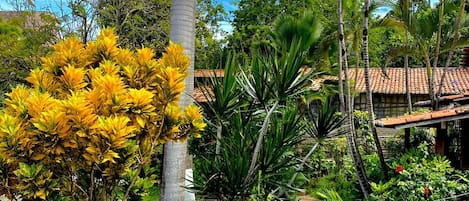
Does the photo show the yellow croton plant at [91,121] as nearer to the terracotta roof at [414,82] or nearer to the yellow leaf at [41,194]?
the yellow leaf at [41,194]

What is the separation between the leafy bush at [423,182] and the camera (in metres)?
6.96

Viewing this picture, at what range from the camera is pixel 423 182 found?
7.09 meters

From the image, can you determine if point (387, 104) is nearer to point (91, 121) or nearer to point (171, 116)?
point (171, 116)

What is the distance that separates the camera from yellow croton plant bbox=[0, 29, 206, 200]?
8.87 feet

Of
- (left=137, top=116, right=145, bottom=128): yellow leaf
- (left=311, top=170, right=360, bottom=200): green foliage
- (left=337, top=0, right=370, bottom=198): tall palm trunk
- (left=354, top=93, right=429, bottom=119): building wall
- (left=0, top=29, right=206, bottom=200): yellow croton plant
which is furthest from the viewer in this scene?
(left=354, top=93, right=429, bottom=119): building wall

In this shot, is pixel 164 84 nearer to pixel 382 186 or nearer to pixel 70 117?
pixel 70 117

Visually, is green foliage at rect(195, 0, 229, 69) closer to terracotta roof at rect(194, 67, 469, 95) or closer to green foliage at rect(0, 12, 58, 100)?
green foliage at rect(0, 12, 58, 100)

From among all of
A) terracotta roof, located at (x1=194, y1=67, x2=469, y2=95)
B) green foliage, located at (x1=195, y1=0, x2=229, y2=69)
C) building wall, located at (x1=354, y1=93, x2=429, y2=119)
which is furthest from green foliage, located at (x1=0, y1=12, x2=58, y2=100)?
building wall, located at (x1=354, y1=93, x2=429, y2=119)

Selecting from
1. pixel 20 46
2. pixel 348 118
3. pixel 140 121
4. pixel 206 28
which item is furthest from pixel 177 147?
pixel 206 28

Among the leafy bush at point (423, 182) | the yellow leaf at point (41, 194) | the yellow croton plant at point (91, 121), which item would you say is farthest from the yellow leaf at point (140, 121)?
the leafy bush at point (423, 182)

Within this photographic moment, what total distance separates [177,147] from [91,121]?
2.77 meters

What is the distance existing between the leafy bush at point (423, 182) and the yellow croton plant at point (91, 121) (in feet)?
15.8

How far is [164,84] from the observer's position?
326 cm

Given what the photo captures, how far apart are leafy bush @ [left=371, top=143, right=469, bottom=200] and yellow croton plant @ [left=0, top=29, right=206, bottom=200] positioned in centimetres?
482
